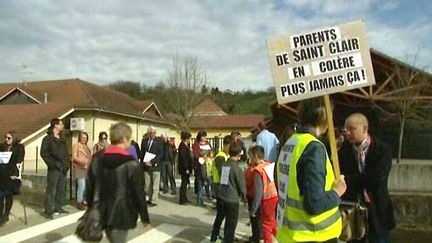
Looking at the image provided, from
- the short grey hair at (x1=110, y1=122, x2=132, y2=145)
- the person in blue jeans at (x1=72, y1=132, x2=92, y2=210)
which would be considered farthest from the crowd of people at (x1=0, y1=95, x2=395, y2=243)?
the person in blue jeans at (x1=72, y1=132, x2=92, y2=210)

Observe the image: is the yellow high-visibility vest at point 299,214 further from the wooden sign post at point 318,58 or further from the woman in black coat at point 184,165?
the woman in black coat at point 184,165

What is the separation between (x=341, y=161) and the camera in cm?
544

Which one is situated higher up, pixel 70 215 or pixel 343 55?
pixel 343 55

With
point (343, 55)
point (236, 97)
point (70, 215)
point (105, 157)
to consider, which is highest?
point (236, 97)

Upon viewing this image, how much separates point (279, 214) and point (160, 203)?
9020mm

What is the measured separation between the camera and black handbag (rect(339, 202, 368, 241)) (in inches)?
186

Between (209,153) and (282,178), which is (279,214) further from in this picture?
(209,153)

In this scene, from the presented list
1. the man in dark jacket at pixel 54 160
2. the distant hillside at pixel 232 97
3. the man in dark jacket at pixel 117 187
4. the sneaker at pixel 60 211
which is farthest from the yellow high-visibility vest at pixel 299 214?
the distant hillside at pixel 232 97

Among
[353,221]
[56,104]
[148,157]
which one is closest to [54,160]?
[148,157]

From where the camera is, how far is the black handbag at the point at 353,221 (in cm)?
473

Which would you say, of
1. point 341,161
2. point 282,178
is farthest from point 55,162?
point 282,178

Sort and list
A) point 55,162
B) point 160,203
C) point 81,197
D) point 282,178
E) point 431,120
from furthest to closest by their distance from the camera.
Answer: point 431,120, point 160,203, point 81,197, point 55,162, point 282,178

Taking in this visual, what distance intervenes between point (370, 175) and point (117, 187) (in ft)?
8.50

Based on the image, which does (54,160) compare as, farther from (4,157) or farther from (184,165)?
(184,165)
